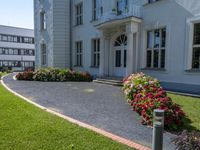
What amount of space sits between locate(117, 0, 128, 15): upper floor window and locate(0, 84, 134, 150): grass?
11.2 meters

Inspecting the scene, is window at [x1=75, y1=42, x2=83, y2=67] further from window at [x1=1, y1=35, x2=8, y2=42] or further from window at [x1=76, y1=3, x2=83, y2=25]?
window at [x1=1, y1=35, x2=8, y2=42]

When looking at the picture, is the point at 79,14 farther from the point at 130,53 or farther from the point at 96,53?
the point at 130,53

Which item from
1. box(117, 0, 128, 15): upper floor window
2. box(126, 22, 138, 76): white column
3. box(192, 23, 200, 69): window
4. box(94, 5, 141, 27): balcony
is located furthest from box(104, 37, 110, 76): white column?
box(192, 23, 200, 69): window

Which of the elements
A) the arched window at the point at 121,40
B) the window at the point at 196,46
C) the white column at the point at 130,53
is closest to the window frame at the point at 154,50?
the white column at the point at 130,53

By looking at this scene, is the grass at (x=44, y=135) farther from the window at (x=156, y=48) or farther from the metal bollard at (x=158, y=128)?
the window at (x=156, y=48)

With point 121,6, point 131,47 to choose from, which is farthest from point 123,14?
point 131,47

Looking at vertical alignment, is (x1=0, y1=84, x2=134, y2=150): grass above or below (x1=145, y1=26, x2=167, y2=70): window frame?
below

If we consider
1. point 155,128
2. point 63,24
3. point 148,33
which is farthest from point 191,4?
point 63,24

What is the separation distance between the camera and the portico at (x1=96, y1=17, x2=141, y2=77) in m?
14.2

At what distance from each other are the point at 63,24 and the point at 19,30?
40113 mm

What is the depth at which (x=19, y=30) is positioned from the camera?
57.5 metres

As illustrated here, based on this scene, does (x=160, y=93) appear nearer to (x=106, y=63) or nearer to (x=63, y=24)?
(x=106, y=63)

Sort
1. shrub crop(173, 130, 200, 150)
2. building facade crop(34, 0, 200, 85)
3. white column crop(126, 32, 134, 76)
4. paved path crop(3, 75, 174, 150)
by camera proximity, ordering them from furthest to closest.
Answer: white column crop(126, 32, 134, 76)
building facade crop(34, 0, 200, 85)
paved path crop(3, 75, 174, 150)
shrub crop(173, 130, 200, 150)

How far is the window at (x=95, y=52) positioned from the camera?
19141mm
